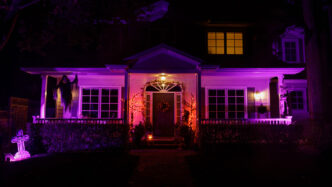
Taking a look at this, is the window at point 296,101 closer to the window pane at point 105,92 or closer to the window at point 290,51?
the window at point 290,51

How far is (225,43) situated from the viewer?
41.1 feet

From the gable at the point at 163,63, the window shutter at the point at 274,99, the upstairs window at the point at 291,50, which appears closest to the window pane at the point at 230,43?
the window shutter at the point at 274,99

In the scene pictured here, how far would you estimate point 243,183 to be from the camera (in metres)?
5.51

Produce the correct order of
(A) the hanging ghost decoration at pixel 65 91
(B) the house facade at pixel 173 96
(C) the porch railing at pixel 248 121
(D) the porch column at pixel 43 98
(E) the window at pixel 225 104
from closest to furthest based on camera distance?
(C) the porch railing at pixel 248 121 < (D) the porch column at pixel 43 98 < (A) the hanging ghost decoration at pixel 65 91 < (B) the house facade at pixel 173 96 < (E) the window at pixel 225 104

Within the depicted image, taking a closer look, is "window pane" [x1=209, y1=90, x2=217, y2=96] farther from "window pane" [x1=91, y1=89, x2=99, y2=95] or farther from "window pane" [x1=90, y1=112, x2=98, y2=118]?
"window pane" [x1=90, y1=112, x2=98, y2=118]

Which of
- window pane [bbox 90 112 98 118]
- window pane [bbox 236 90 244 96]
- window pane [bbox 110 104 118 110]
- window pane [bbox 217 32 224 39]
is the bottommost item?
window pane [bbox 90 112 98 118]

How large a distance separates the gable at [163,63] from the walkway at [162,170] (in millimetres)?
3600

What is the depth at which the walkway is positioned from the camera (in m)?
5.77

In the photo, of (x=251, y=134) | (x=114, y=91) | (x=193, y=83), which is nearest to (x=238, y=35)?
(x=193, y=83)

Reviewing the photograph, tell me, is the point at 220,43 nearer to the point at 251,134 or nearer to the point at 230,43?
the point at 230,43

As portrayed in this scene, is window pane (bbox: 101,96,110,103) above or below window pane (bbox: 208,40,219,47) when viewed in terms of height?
below

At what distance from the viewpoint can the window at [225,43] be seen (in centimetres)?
1252

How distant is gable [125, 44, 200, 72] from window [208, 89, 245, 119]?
2.73 meters

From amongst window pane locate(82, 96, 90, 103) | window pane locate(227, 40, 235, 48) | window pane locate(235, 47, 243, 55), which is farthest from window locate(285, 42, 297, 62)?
window pane locate(82, 96, 90, 103)
